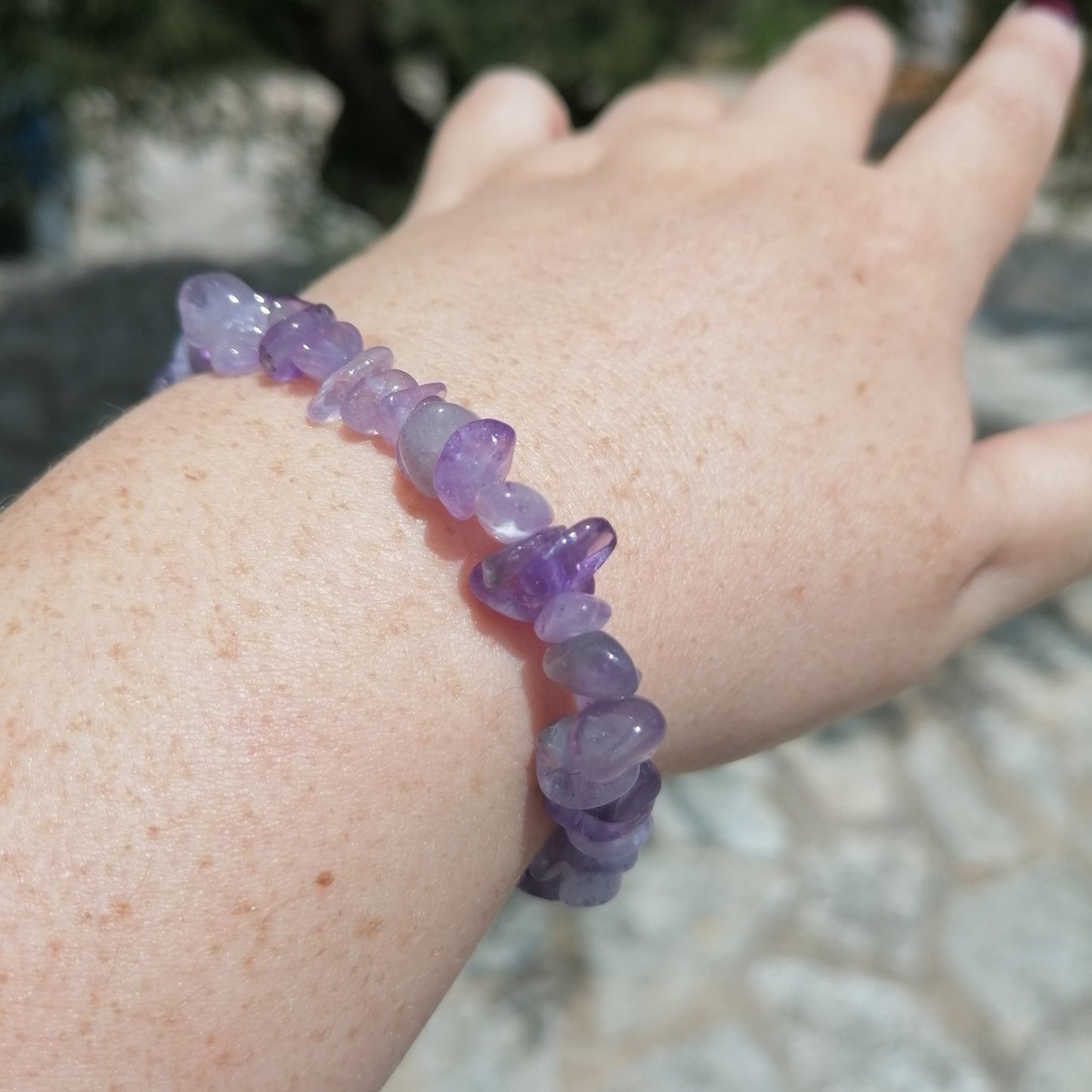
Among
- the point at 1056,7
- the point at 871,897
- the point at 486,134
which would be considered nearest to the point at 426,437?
the point at 486,134

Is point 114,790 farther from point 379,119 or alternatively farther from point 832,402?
point 379,119

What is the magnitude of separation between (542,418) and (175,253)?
2047 mm

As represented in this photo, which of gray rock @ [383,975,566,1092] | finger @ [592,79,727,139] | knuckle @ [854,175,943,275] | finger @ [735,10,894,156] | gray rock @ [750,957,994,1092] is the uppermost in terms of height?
finger @ [735,10,894,156]

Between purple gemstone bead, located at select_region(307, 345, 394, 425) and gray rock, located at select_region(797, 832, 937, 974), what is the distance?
986 mm

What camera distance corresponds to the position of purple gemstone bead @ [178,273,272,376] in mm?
751

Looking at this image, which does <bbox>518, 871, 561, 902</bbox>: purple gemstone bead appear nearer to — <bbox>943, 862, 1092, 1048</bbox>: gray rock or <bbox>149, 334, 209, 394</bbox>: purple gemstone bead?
<bbox>149, 334, 209, 394</bbox>: purple gemstone bead

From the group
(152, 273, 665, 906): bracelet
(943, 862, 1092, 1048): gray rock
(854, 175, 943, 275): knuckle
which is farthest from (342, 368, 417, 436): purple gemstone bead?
(943, 862, 1092, 1048): gray rock

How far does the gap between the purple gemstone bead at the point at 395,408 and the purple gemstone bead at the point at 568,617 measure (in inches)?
5.5

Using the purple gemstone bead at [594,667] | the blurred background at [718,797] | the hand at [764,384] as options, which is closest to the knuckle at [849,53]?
the hand at [764,384]

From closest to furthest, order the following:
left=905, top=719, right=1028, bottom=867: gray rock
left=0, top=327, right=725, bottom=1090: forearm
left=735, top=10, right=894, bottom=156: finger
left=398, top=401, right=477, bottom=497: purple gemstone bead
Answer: left=0, top=327, right=725, bottom=1090: forearm < left=398, top=401, right=477, bottom=497: purple gemstone bead < left=735, top=10, right=894, bottom=156: finger < left=905, top=719, right=1028, bottom=867: gray rock

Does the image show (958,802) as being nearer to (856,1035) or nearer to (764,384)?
(856,1035)

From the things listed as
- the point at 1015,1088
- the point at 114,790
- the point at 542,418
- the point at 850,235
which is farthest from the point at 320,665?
the point at 1015,1088

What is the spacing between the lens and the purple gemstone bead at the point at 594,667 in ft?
1.97

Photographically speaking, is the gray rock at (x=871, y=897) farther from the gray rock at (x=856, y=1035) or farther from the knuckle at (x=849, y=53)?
the knuckle at (x=849, y=53)
